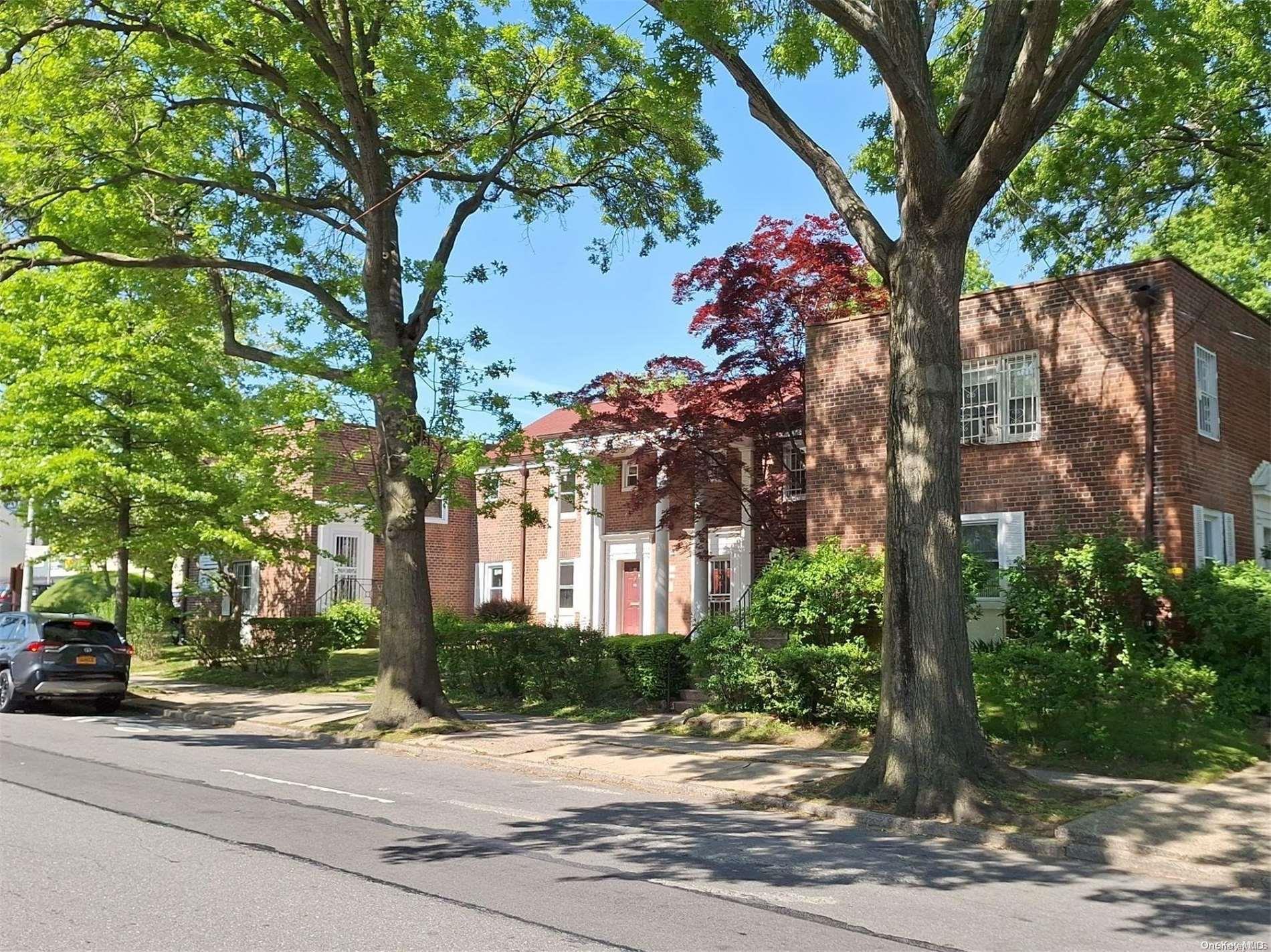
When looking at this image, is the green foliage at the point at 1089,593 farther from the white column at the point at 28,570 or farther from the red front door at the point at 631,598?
the white column at the point at 28,570

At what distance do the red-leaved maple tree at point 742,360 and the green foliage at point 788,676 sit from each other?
5.12m

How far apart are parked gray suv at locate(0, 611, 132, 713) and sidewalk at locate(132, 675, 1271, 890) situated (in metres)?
1.31

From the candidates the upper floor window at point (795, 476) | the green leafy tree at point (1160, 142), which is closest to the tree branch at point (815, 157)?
the green leafy tree at point (1160, 142)

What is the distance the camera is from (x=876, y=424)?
18.0 metres

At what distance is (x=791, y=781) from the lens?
37.7 feet

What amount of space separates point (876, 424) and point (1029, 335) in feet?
9.20

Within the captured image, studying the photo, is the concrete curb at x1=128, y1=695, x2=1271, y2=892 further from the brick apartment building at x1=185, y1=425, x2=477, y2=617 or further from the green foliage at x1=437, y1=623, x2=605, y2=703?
the brick apartment building at x1=185, y1=425, x2=477, y2=617

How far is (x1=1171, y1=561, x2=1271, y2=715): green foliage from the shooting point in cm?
1327

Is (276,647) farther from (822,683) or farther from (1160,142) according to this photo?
(1160,142)

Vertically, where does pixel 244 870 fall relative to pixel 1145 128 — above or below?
below

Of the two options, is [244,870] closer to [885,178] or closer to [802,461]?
[885,178]

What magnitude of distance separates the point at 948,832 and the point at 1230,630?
627 centimetres

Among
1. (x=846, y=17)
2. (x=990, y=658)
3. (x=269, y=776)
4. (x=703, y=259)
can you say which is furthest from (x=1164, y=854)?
(x=703, y=259)

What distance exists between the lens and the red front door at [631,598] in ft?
94.6
